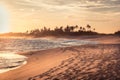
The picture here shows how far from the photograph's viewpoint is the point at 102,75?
38.3 ft

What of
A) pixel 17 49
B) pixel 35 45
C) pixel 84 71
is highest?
pixel 84 71

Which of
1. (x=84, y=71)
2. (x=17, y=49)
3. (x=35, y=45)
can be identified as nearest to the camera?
(x=84, y=71)

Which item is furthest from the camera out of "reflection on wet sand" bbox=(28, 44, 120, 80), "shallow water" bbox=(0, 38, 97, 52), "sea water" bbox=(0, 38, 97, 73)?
"shallow water" bbox=(0, 38, 97, 52)

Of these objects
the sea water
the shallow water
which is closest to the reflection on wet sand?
the sea water

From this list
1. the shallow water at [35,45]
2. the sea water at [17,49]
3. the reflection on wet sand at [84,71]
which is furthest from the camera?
the shallow water at [35,45]

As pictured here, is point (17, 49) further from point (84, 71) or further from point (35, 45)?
point (84, 71)

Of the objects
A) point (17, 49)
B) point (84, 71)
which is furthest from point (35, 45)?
point (84, 71)

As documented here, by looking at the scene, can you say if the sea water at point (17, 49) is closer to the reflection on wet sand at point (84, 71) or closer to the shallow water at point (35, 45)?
the shallow water at point (35, 45)

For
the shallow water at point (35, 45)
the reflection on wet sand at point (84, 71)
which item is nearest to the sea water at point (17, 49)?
the shallow water at point (35, 45)

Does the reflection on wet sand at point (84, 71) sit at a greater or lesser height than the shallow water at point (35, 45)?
greater

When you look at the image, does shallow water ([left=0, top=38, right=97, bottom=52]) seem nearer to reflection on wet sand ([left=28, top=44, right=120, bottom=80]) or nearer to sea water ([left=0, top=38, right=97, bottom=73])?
sea water ([left=0, top=38, right=97, bottom=73])

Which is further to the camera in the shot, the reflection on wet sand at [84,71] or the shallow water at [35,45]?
the shallow water at [35,45]

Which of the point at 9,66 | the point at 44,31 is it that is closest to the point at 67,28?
the point at 44,31

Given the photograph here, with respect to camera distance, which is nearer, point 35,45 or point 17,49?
point 17,49
